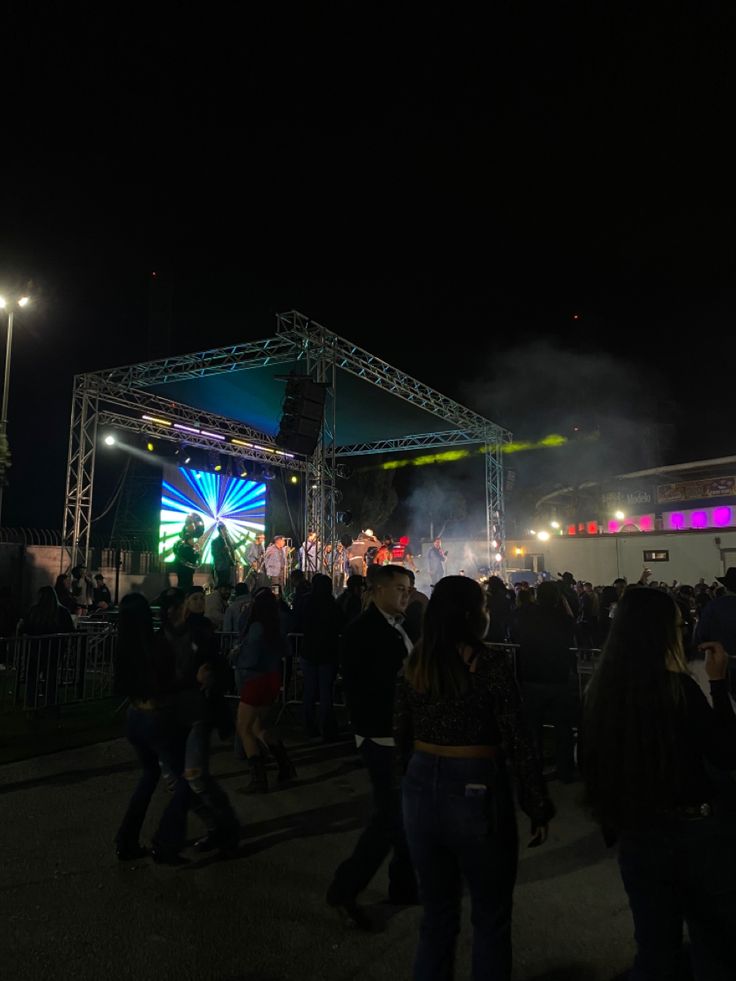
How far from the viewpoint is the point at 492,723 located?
94.9 inches

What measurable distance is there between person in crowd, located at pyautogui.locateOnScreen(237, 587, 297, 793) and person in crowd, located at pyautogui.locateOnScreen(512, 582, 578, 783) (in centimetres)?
229

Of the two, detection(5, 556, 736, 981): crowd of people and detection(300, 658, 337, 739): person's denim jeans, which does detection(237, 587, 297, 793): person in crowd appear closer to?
detection(300, 658, 337, 739): person's denim jeans

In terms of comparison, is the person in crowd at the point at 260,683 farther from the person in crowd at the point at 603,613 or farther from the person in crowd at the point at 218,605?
the person in crowd at the point at 603,613

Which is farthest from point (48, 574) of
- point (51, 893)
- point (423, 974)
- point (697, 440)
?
point (697, 440)

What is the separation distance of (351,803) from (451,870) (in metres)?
3.36

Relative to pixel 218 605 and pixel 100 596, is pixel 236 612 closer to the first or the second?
pixel 218 605

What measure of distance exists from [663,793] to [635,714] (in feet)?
0.83

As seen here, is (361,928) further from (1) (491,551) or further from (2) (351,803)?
(1) (491,551)

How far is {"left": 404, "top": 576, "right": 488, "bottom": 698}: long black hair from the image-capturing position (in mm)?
2434

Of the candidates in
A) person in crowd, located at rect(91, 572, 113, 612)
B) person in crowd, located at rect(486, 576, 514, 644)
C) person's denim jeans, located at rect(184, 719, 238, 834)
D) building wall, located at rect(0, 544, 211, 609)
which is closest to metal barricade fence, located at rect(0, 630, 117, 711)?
person in crowd, located at rect(91, 572, 113, 612)

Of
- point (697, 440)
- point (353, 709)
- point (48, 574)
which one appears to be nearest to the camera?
point (353, 709)

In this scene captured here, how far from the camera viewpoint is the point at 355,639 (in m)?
3.82

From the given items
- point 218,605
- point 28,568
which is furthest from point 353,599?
point 28,568

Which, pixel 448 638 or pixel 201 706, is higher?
pixel 448 638
